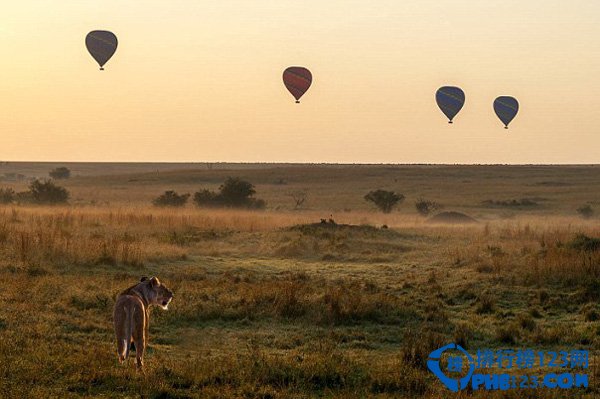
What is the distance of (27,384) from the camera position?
9883 mm

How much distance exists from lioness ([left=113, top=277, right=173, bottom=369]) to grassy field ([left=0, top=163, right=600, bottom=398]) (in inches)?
14.3

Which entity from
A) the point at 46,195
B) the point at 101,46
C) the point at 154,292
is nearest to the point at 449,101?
the point at 101,46

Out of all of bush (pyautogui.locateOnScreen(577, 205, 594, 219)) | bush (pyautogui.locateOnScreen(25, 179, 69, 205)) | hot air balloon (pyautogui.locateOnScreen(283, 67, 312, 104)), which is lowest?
bush (pyautogui.locateOnScreen(25, 179, 69, 205))

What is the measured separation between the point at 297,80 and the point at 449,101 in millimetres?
12694

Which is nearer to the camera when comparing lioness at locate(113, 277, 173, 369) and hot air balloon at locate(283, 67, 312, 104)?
lioness at locate(113, 277, 173, 369)

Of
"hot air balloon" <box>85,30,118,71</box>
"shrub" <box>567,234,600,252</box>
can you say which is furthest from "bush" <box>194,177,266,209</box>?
"shrub" <box>567,234,600,252</box>

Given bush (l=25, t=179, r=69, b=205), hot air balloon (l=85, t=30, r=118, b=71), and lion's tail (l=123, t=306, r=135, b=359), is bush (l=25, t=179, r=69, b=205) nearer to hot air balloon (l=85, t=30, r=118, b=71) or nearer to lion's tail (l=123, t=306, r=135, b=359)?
hot air balloon (l=85, t=30, r=118, b=71)

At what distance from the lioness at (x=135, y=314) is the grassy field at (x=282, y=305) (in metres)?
0.36

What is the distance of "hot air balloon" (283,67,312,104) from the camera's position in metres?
51.8

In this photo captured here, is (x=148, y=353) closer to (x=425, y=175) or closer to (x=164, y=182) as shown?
A: (x=164, y=182)

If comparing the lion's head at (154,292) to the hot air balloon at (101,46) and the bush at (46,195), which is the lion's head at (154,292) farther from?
the bush at (46,195)

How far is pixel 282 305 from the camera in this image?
16.3 m

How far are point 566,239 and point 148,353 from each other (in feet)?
65.6

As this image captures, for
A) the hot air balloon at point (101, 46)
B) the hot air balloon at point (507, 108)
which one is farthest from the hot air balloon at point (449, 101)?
the hot air balloon at point (101, 46)
